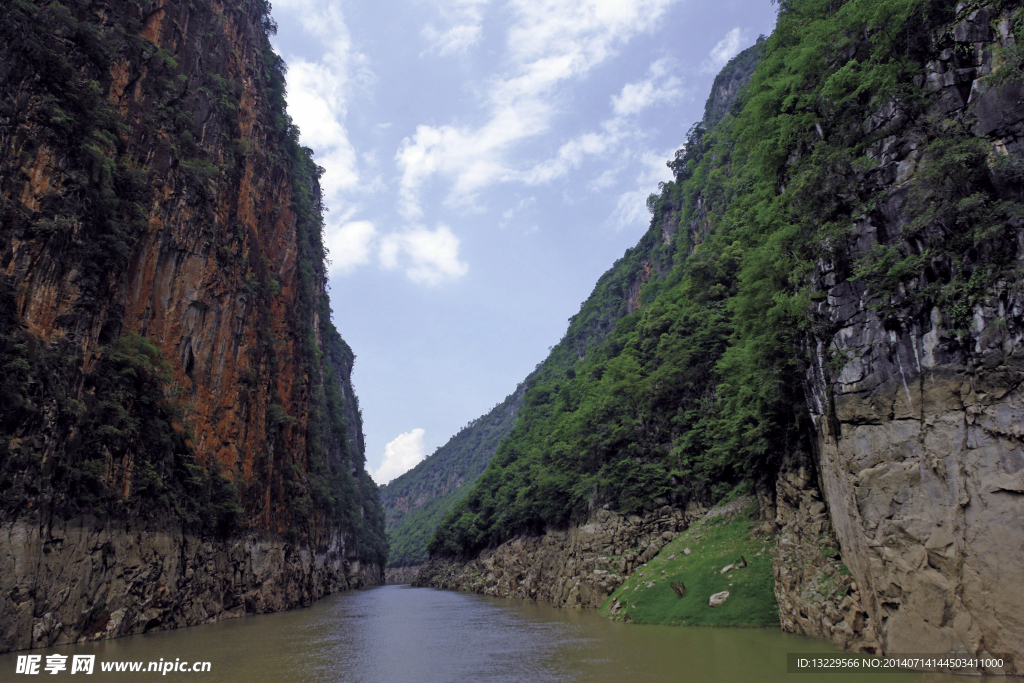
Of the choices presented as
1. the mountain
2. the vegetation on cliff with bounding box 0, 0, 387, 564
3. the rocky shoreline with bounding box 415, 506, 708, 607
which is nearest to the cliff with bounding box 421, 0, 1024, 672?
the rocky shoreline with bounding box 415, 506, 708, 607

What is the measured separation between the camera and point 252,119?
50.7m

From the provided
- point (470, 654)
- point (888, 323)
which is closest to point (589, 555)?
point (470, 654)

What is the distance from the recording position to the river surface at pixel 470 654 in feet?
49.4

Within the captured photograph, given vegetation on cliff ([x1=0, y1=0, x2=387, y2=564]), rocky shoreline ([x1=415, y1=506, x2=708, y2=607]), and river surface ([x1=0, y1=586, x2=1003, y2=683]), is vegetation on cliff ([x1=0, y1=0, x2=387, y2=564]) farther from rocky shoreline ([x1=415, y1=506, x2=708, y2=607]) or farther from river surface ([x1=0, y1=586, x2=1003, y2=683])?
rocky shoreline ([x1=415, y1=506, x2=708, y2=607])

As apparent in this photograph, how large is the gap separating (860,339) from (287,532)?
4695 cm

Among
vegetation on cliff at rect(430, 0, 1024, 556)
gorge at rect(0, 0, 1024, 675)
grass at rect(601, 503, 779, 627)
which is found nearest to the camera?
gorge at rect(0, 0, 1024, 675)

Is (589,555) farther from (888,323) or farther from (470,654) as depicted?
(888,323)

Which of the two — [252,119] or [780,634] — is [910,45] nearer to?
[780,634]

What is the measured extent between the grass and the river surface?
1.01m

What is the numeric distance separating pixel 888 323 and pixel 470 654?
1757 cm

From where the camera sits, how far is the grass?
2244 centimetres

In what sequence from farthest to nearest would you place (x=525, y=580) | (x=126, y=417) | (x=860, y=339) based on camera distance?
(x=525, y=580), (x=126, y=417), (x=860, y=339)

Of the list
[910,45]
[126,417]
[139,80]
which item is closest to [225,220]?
[139,80]
